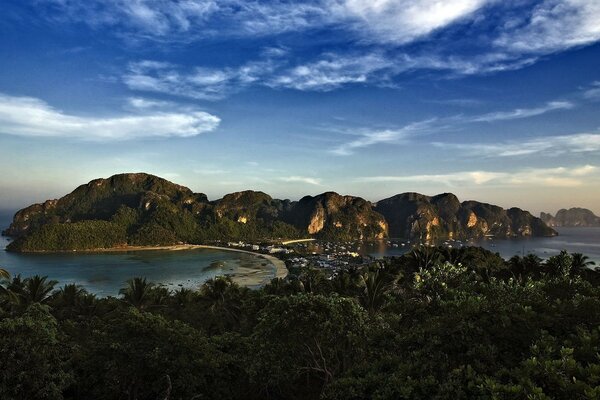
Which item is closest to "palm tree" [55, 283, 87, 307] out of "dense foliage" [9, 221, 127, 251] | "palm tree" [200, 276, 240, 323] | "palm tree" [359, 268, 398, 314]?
"palm tree" [200, 276, 240, 323]

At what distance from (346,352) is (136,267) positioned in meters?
125

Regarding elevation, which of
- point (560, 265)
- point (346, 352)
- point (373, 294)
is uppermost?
point (560, 265)

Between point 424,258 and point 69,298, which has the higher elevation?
point 424,258

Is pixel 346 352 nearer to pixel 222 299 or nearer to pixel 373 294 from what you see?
pixel 373 294

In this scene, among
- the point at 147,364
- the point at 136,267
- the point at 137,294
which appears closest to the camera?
the point at 147,364

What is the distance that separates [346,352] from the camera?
55.7 feet

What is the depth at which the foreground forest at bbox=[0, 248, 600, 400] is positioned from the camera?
9383 mm

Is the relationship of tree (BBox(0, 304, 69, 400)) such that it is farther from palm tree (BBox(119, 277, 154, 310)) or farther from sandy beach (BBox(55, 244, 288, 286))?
sandy beach (BBox(55, 244, 288, 286))

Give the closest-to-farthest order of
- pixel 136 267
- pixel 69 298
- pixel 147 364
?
pixel 147 364 → pixel 69 298 → pixel 136 267

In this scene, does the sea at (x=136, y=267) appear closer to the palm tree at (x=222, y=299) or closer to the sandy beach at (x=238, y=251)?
the sandy beach at (x=238, y=251)

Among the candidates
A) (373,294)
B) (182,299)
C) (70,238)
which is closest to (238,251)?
(70,238)

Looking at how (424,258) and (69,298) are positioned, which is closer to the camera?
(424,258)

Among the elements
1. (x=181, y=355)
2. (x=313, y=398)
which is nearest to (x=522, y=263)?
(x=313, y=398)

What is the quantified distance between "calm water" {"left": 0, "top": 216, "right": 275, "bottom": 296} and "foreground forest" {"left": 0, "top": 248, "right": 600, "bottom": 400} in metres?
71.2
